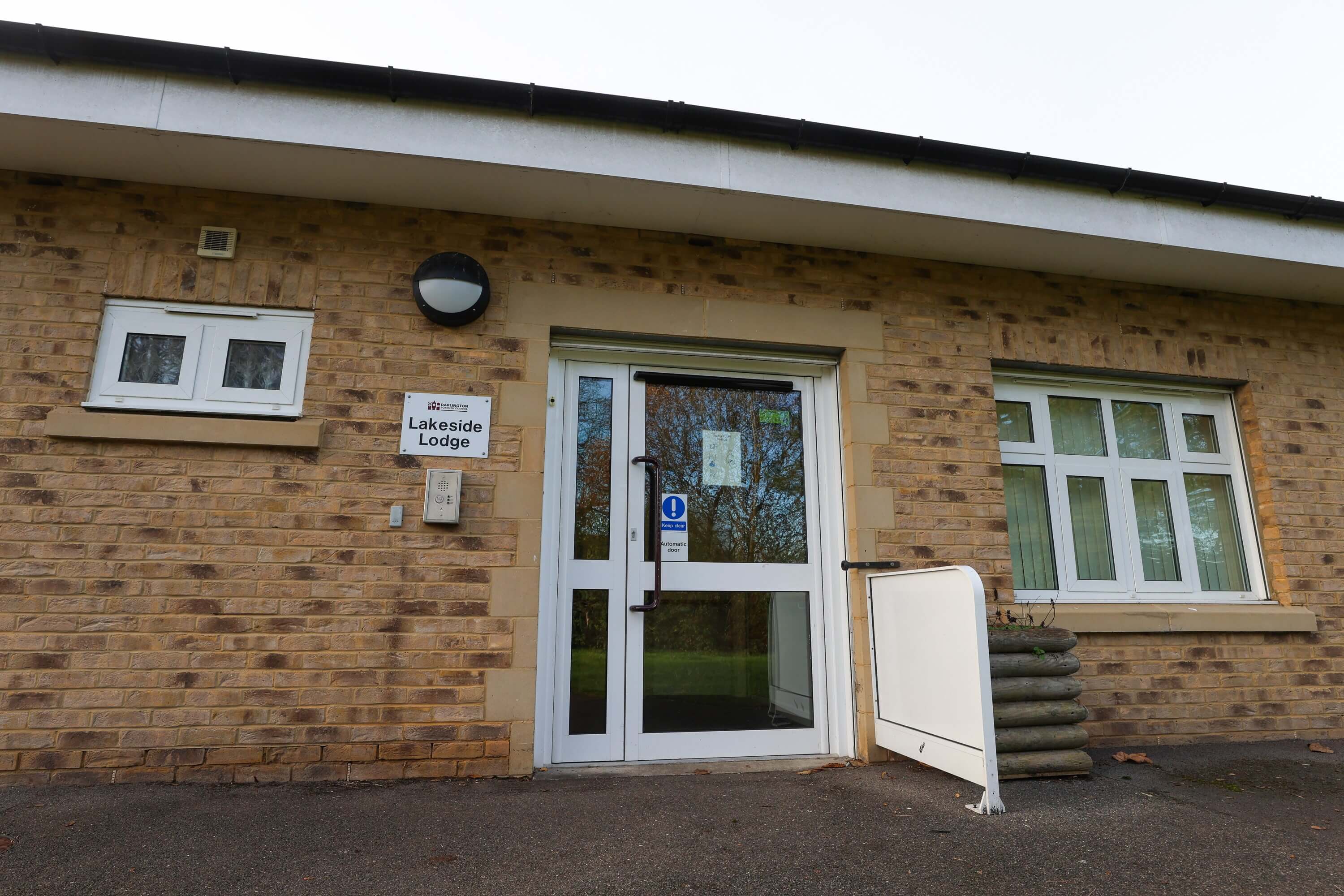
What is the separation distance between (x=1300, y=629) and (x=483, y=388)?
509 cm

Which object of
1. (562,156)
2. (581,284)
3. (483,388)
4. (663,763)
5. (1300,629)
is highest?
(562,156)

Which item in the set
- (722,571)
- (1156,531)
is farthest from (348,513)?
(1156,531)

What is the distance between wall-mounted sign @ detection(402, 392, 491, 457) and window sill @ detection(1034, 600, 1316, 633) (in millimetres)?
3264

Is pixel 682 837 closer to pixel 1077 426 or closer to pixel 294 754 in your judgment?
pixel 294 754

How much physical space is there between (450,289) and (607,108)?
1188 millimetres

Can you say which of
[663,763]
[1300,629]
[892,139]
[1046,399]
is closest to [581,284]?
[892,139]

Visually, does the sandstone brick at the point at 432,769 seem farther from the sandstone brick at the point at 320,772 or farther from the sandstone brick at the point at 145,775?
the sandstone brick at the point at 145,775

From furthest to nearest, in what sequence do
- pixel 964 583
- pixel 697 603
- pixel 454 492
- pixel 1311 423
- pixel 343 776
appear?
pixel 1311 423 → pixel 697 603 → pixel 454 492 → pixel 343 776 → pixel 964 583

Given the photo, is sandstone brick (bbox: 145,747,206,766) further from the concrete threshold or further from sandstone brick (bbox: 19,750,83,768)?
the concrete threshold

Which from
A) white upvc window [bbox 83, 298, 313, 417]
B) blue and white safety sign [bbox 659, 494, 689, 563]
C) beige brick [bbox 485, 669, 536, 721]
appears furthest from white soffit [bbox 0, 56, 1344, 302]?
beige brick [bbox 485, 669, 536, 721]

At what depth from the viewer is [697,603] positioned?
13.8 ft

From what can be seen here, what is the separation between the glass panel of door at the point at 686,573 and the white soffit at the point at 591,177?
972 millimetres

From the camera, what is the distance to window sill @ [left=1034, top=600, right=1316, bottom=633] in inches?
178

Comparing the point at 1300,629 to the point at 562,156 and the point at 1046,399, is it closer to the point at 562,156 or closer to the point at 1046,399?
the point at 1046,399
